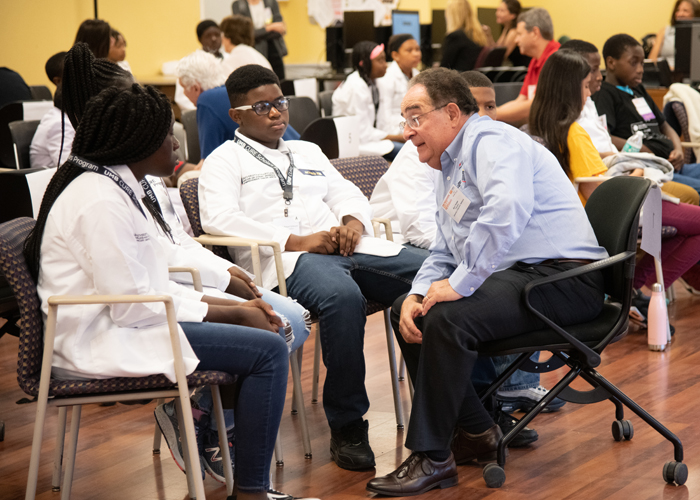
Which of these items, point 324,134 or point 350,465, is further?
point 324,134

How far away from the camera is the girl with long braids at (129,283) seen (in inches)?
73.3

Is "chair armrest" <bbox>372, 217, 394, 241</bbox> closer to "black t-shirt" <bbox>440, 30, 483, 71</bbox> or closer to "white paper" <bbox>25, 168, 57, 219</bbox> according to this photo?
"white paper" <bbox>25, 168, 57, 219</bbox>

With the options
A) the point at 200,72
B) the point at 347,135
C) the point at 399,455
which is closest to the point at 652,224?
the point at 399,455

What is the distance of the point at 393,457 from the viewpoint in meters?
2.57

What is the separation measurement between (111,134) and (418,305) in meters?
0.98

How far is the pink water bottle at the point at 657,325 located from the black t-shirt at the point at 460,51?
15.3ft

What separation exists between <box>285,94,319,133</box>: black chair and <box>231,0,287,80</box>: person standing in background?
2.98 m

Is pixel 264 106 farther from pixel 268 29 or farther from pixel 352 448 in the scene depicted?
pixel 268 29

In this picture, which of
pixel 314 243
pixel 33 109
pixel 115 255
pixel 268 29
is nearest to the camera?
pixel 115 255

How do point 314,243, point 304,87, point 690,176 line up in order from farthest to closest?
point 304,87 < point 690,176 < point 314,243

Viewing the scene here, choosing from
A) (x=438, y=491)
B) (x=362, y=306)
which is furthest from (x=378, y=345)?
(x=438, y=491)

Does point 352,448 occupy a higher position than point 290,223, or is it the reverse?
point 290,223

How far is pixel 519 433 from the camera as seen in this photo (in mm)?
2605

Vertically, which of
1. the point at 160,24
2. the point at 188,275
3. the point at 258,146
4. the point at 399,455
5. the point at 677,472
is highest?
the point at 160,24
